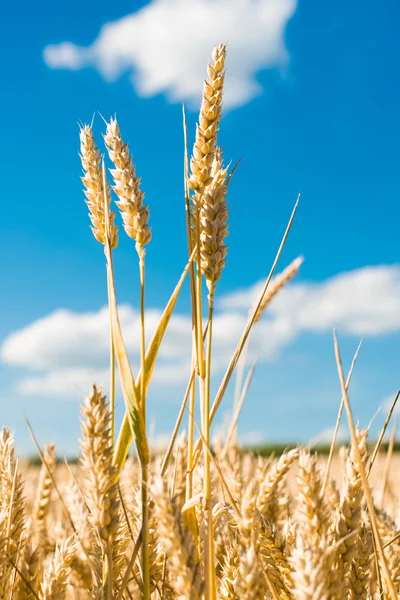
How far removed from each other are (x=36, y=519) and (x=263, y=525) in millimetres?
1394

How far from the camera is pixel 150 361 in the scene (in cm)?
139

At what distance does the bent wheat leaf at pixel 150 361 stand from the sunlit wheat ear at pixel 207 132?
0.19 m

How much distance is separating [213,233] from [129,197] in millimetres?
205

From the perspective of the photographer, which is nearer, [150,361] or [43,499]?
[150,361]

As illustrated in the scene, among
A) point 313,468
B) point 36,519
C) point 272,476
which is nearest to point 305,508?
point 313,468

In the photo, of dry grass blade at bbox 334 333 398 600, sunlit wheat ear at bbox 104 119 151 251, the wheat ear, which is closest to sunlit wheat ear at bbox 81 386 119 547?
the wheat ear

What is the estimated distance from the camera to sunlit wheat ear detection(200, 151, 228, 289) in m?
1.40

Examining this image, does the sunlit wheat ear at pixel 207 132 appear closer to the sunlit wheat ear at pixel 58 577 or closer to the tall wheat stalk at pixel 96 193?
the tall wheat stalk at pixel 96 193

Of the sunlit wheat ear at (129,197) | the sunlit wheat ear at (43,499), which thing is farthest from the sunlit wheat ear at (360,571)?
the sunlit wheat ear at (43,499)

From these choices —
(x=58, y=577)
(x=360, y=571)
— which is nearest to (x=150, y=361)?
(x=58, y=577)

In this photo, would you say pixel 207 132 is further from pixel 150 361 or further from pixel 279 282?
pixel 279 282

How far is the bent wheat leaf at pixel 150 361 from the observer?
53.4 inches

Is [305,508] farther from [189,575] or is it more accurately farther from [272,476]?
[272,476]

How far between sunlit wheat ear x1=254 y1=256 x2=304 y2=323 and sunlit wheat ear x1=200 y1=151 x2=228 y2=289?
3.36 ft
